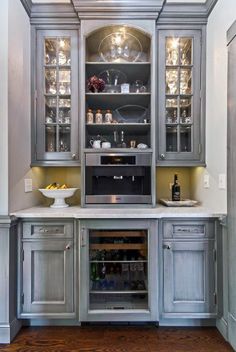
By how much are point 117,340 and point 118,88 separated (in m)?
2.30

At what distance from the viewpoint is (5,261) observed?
2148mm

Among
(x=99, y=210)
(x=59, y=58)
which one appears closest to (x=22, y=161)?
(x=99, y=210)

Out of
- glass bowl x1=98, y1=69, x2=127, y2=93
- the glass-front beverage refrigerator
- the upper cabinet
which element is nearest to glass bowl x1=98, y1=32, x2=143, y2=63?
the upper cabinet

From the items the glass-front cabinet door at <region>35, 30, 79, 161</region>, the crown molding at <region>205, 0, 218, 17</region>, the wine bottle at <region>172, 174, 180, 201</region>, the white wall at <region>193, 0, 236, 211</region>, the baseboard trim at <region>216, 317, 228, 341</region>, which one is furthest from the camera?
the wine bottle at <region>172, 174, 180, 201</region>

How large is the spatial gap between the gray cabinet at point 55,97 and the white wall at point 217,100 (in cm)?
126

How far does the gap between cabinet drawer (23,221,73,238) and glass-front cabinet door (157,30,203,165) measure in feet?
3.63

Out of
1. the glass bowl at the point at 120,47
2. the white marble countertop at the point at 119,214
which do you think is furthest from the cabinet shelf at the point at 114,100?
the white marble countertop at the point at 119,214

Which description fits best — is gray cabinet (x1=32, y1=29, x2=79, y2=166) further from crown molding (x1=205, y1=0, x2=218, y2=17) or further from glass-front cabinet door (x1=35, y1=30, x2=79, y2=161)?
crown molding (x1=205, y1=0, x2=218, y2=17)

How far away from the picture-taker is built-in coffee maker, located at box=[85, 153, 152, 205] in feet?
8.46

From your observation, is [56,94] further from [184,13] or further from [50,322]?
[50,322]

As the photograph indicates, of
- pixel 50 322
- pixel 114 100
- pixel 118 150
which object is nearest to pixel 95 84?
pixel 114 100

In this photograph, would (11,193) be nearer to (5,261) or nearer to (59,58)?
(5,261)

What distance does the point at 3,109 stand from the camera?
2176 mm

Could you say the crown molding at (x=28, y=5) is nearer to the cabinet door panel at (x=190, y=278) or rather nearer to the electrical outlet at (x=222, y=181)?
the electrical outlet at (x=222, y=181)
